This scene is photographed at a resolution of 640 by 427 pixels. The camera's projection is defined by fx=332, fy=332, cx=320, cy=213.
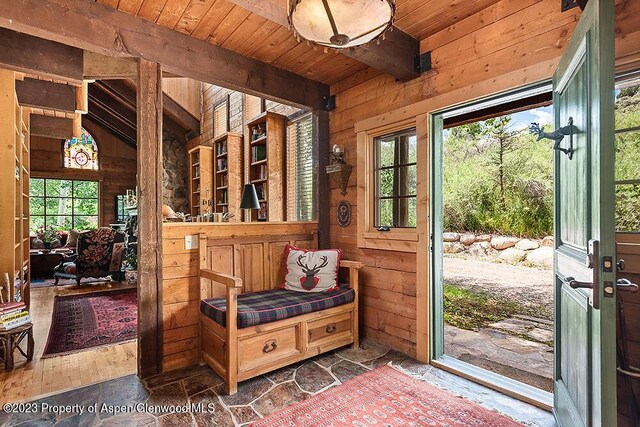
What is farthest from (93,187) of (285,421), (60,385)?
(285,421)

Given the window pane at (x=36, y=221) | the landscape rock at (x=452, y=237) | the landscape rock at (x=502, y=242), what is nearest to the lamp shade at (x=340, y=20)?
the landscape rock at (x=502, y=242)

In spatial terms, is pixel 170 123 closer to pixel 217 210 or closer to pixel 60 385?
pixel 217 210

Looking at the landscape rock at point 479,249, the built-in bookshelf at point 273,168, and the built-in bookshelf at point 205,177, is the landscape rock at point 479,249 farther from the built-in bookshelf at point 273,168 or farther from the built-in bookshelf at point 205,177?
the built-in bookshelf at point 205,177

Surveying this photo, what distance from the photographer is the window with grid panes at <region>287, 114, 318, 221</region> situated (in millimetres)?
4430

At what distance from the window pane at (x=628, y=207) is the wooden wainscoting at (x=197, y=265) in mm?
2401

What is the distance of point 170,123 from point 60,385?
21.8ft

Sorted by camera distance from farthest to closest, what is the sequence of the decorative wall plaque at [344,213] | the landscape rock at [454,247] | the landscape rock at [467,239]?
the landscape rock at [454,247] → the landscape rock at [467,239] → the decorative wall plaque at [344,213]

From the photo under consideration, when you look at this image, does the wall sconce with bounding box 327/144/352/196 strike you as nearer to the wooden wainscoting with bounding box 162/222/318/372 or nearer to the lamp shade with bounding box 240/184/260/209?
the wooden wainscoting with bounding box 162/222/318/372

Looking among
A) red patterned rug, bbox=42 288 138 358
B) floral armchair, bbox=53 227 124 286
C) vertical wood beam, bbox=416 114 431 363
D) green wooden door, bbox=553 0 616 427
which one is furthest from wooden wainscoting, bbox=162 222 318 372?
floral armchair, bbox=53 227 124 286

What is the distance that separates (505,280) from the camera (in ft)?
17.6

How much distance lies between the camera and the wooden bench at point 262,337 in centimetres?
217

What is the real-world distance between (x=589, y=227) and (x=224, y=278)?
1.97 metres

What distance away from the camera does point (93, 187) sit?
9.44 meters

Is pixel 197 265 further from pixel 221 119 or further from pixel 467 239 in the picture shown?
pixel 467 239
